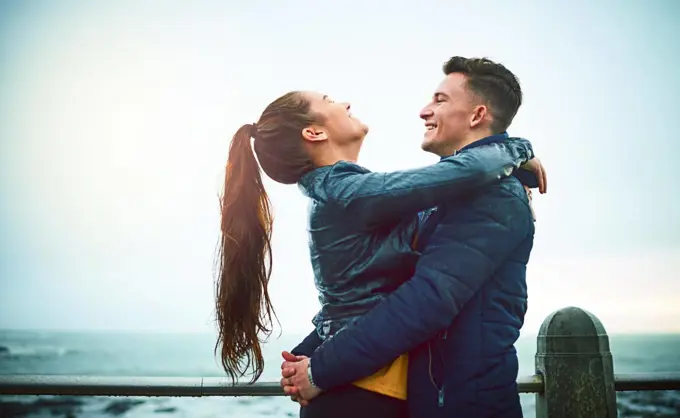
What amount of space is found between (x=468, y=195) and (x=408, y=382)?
0.63 metres

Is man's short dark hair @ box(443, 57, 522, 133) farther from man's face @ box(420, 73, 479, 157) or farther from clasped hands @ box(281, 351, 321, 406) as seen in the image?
clasped hands @ box(281, 351, 321, 406)

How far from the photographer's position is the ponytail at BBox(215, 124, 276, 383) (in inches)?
91.6

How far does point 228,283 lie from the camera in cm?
233

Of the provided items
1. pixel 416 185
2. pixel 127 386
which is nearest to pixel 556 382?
pixel 416 185

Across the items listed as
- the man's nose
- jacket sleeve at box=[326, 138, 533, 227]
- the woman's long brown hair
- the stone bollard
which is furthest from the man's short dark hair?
the stone bollard

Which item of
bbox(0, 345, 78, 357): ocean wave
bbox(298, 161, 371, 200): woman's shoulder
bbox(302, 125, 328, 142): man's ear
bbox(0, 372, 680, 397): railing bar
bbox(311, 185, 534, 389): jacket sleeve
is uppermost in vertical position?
bbox(302, 125, 328, 142): man's ear

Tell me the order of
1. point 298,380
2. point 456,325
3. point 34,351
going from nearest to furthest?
1. point 456,325
2. point 298,380
3. point 34,351

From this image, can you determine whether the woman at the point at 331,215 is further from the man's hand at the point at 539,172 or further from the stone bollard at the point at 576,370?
the stone bollard at the point at 576,370

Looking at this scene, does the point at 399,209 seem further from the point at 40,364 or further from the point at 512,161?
the point at 40,364

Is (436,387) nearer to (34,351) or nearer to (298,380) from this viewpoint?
(298,380)

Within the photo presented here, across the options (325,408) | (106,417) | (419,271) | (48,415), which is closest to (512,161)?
(419,271)

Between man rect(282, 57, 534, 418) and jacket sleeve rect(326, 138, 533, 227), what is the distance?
0.08 m

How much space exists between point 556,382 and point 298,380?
1.52 metres

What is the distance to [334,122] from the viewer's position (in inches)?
89.4
